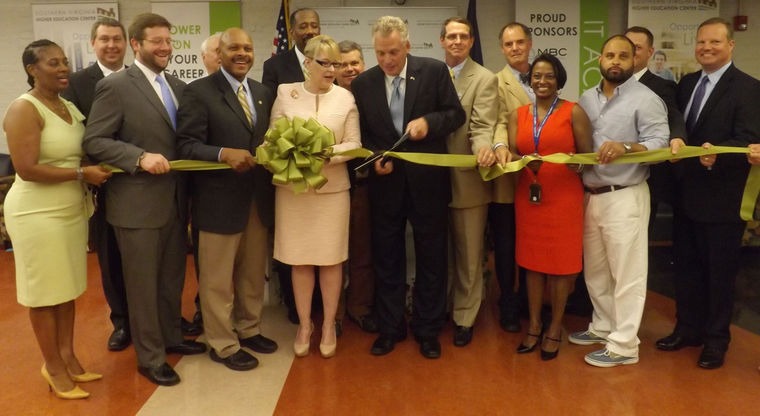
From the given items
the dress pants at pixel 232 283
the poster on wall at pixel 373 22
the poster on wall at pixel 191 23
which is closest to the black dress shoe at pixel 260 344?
the dress pants at pixel 232 283

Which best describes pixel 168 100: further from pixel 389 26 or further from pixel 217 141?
pixel 389 26

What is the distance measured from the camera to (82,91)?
368 cm

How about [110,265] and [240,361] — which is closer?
[240,361]

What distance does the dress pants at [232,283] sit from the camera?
3.38 meters

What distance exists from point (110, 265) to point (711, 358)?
3.67 metres

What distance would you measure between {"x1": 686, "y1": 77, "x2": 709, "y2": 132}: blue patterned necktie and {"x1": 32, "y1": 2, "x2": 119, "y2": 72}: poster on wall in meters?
7.26

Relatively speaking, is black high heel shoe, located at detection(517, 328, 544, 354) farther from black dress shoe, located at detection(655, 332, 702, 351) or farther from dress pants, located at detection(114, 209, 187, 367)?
dress pants, located at detection(114, 209, 187, 367)

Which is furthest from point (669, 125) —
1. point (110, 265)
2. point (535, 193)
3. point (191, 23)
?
point (191, 23)

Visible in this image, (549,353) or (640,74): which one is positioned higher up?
(640,74)

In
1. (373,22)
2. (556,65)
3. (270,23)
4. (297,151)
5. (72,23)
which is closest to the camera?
(297,151)

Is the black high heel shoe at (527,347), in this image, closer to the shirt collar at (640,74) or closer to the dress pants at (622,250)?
the dress pants at (622,250)

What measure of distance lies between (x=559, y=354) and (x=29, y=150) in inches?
123

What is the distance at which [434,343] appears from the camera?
12.0 feet

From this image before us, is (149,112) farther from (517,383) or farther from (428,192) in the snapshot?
(517,383)
